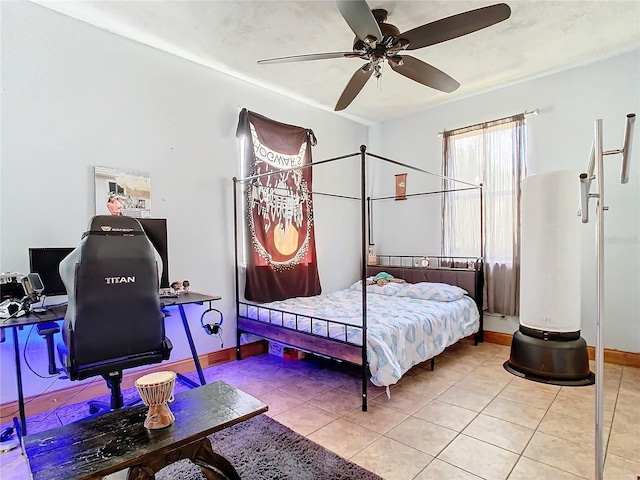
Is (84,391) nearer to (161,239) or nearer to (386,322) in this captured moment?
(161,239)

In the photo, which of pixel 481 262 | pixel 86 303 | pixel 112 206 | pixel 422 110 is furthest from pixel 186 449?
pixel 422 110

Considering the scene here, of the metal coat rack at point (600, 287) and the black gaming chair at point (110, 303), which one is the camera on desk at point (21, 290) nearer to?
the black gaming chair at point (110, 303)

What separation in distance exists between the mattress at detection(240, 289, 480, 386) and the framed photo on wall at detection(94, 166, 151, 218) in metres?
1.38

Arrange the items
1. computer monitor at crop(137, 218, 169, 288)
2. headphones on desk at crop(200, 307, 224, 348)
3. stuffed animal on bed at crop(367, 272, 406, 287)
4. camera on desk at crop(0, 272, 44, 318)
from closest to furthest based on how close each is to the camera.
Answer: camera on desk at crop(0, 272, 44, 318)
computer monitor at crop(137, 218, 169, 288)
headphones on desk at crop(200, 307, 224, 348)
stuffed animal on bed at crop(367, 272, 406, 287)

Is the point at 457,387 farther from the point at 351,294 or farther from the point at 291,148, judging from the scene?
the point at 291,148

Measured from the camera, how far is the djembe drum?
137 cm

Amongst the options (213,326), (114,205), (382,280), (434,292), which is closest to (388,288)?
(382,280)

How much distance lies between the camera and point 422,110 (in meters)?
4.71

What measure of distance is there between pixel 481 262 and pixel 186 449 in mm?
3600

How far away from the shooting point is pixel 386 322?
2.81 meters

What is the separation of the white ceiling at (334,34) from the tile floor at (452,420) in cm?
282

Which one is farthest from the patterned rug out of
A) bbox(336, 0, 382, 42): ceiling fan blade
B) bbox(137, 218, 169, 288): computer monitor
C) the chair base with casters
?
bbox(336, 0, 382, 42): ceiling fan blade

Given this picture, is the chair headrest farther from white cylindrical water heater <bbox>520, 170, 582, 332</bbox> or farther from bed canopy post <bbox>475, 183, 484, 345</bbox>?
bed canopy post <bbox>475, 183, 484, 345</bbox>

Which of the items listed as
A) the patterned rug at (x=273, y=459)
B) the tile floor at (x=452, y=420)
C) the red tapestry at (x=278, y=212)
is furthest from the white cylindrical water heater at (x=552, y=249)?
the red tapestry at (x=278, y=212)
